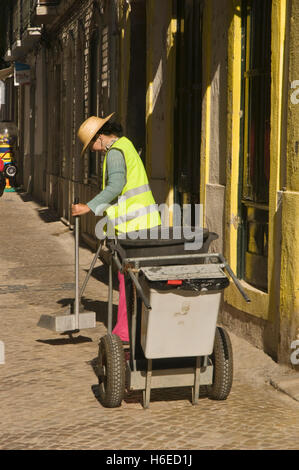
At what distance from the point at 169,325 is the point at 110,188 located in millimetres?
1702

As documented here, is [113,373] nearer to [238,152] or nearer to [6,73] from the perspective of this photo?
[238,152]

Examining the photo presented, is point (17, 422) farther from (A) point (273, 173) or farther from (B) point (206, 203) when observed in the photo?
(B) point (206, 203)

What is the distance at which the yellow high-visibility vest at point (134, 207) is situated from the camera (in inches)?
308

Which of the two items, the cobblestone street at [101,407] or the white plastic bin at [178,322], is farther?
the white plastic bin at [178,322]

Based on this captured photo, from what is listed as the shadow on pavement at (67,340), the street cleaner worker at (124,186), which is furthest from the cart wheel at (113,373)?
the shadow on pavement at (67,340)

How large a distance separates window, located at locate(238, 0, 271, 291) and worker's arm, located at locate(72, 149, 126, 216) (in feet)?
4.26

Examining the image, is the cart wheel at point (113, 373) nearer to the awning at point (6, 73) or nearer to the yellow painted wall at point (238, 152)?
the yellow painted wall at point (238, 152)

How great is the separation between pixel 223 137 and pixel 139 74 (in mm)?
4251

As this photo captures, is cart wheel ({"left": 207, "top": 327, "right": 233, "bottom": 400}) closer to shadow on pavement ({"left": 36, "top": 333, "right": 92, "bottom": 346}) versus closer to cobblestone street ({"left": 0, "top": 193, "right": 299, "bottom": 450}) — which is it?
cobblestone street ({"left": 0, "top": 193, "right": 299, "bottom": 450})

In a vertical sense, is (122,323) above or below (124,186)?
below

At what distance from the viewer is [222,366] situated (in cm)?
637

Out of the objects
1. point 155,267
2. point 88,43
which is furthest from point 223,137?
point 88,43

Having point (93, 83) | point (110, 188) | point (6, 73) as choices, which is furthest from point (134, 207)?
point (6, 73)

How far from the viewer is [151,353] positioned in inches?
238
